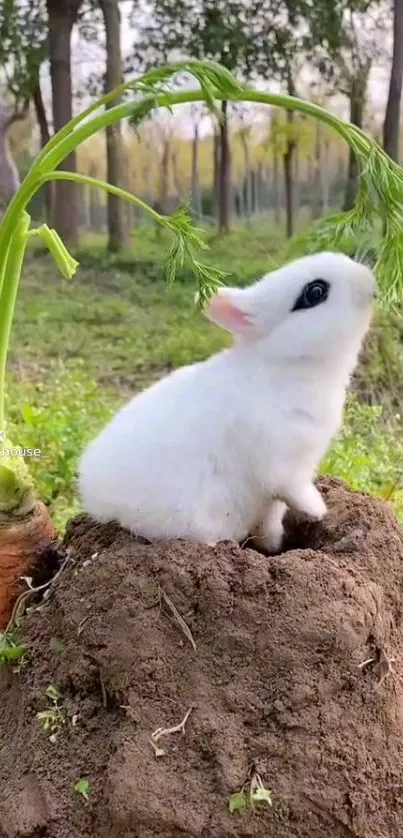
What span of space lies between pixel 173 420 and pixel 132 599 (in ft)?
0.91

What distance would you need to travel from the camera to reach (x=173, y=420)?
1.42 metres

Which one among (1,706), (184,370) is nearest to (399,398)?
(184,370)

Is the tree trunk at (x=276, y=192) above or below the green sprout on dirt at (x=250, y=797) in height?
below

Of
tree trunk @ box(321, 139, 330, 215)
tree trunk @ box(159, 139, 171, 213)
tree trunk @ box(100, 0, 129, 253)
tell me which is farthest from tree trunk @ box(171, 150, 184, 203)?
tree trunk @ box(321, 139, 330, 215)

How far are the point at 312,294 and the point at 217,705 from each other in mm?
617

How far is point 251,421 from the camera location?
1387mm

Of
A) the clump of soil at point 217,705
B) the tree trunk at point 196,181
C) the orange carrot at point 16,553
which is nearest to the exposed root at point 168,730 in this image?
the clump of soil at point 217,705

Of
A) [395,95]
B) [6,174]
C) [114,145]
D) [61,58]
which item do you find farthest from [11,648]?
[61,58]

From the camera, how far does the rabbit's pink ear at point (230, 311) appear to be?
1.45 m

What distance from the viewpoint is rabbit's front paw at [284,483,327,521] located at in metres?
1.44

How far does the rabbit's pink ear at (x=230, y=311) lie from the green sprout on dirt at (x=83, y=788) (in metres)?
0.70

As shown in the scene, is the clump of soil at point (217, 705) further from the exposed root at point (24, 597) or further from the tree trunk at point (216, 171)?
the tree trunk at point (216, 171)

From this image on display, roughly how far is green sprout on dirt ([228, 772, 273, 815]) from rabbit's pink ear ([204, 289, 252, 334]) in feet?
2.17

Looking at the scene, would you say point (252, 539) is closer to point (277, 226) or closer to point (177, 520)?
point (177, 520)
